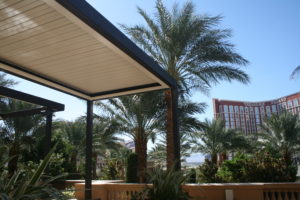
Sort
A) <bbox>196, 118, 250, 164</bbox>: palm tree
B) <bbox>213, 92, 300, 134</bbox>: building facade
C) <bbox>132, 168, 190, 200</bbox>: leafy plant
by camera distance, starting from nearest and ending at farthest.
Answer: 1. <bbox>132, 168, 190, 200</bbox>: leafy plant
2. <bbox>196, 118, 250, 164</bbox>: palm tree
3. <bbox>213, 92, 300, 134</bbox>: building facade

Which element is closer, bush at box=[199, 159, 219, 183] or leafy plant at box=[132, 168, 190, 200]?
leafy plant at box=[132, 168, 190, 200]

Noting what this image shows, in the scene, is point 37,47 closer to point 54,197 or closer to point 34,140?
point 54,197

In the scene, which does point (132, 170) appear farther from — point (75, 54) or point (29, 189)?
point (29, 189)

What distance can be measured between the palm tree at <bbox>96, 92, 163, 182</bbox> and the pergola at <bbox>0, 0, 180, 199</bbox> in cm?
648

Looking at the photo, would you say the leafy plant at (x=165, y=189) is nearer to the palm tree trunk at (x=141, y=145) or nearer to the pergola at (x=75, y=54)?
the pergola at (x=75, y=54)

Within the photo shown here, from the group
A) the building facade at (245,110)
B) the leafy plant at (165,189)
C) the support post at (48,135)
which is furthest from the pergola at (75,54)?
the building facade at (245,110)

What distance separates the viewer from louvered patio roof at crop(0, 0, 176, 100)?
12.0 feet

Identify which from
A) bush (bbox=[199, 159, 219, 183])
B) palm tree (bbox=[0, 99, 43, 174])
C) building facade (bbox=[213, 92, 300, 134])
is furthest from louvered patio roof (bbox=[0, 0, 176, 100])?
building facade (bbox=[213, 92, 300, 134])

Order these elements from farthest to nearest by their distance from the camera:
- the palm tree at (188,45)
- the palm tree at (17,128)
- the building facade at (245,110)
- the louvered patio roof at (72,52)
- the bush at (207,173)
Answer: the building facade at (245,110) < the palm tree at (17,128) < the bush at (207,173) < the palm tree at (188,45) < the louvered patio roof at (72,52)

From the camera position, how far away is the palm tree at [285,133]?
80.1ft

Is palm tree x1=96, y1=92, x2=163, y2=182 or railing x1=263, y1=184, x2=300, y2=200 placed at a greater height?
palm tree x1=96, y1=92, x2=163, y2=182

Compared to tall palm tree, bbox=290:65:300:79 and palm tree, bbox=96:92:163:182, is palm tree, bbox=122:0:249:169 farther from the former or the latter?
tall palm tree, bbox=290:65:300:79

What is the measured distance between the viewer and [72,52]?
4953mm

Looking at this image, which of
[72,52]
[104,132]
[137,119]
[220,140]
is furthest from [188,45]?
[220,140]
